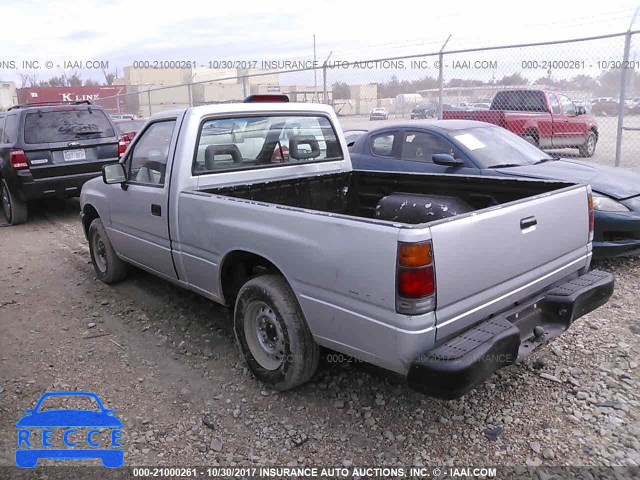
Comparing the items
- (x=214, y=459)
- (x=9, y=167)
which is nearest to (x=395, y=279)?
(x=214, y=459)

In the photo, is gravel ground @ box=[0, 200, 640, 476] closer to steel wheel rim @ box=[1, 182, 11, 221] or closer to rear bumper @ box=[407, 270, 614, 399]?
rear bumper @ box=[407, 270, 614, 399]

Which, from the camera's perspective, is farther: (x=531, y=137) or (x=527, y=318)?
(x=531, y=137)

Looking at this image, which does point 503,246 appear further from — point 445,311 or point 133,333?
point 133,333

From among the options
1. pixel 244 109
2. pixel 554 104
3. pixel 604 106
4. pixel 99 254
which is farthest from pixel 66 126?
pixel 604 106

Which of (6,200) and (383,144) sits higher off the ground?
(383,144)

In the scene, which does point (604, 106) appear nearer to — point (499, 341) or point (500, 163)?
point (500, 163)

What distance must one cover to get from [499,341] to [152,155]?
3142 millimetres

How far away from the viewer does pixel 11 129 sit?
28.6ft

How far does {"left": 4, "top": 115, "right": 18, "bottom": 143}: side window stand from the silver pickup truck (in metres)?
4.21

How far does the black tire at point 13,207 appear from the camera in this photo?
345 inches

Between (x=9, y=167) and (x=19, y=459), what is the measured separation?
6.73m

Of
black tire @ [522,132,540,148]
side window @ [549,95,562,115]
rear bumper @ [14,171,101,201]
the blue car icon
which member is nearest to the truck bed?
the blue car icon

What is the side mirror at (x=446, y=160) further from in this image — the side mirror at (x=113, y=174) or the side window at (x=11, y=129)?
the side window at (x=11, y=129)

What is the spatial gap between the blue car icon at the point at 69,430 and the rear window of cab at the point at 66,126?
6145mm
